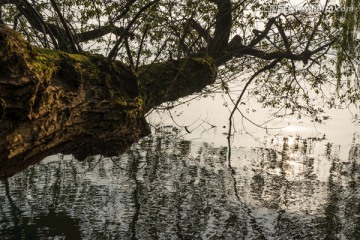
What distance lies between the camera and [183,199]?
9617 millimetres

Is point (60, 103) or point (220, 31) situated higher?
point (220, 31)

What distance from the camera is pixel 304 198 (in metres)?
10.1

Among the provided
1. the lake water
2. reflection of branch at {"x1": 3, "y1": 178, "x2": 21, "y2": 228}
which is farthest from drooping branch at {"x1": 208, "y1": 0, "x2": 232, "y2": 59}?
reflection of branch at {"x1": 3, "y1": 178, "x2": 21, "y2": 228}

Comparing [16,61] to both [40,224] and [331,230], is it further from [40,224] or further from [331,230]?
[331,230]

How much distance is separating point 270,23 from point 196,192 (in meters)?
4.79

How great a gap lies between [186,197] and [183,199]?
7.2 inches

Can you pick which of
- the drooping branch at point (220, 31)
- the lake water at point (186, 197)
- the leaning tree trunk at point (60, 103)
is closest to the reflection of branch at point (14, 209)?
the lake water at point (186, 197)

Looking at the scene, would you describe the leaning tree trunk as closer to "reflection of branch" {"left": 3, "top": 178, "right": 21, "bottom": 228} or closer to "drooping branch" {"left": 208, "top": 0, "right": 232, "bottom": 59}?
"drooping branch" {"left": 208, "top": 0, "right": 232, "bottom": 59}

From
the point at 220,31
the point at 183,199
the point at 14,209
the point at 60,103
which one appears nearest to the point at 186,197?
the point at 183,199

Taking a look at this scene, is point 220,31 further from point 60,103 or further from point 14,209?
point 14,209

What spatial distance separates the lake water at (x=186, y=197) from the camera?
7.76 metres

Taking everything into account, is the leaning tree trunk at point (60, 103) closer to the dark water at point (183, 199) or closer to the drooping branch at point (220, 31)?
the dark water at point (183, 199)

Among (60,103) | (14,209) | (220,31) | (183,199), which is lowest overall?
(14,209)

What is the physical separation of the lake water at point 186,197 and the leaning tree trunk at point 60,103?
109 centimetres
